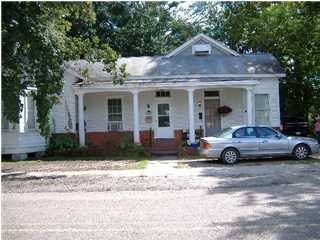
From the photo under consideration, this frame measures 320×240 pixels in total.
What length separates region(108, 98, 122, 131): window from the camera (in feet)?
88.6

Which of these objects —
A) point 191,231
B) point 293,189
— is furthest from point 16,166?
point 191,231

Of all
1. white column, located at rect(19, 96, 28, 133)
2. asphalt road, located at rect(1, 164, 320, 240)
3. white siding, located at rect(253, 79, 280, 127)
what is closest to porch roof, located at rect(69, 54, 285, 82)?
white siding, located at rect(253, 79, 280, 127)

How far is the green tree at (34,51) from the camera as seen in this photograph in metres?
16.4

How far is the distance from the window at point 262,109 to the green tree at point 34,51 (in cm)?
1123

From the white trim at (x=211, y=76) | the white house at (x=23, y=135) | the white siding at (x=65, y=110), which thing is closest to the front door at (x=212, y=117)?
the white trim at (x=211, y=76)

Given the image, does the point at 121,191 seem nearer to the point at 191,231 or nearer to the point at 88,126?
the point at 191,231

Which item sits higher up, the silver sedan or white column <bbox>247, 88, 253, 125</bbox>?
white column <bbox>247, 88, 253, 125</bbox>

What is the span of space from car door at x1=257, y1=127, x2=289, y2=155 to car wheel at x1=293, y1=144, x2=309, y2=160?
0.39 meters

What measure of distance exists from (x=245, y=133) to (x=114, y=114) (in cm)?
899

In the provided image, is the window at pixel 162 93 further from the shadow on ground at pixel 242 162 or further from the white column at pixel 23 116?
the white column at pixel 23 116

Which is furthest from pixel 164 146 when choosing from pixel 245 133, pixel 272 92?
pixel 245 133

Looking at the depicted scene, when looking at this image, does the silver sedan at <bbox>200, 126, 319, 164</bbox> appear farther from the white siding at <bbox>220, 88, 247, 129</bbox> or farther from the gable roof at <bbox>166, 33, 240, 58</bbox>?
the gable roof at <bbox>166, 33, 240, 58</bbox>

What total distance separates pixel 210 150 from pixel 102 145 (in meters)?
7.08

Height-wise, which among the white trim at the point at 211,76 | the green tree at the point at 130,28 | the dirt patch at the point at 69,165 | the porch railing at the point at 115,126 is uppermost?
the green tree at the point at 130,28
